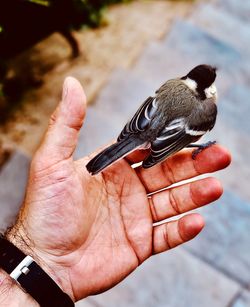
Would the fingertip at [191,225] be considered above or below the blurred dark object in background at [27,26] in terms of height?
below

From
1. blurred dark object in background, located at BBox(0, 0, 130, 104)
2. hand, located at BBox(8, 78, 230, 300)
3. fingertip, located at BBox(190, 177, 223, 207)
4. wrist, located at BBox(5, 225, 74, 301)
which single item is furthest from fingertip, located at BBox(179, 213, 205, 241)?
blurred dark object in background, located at BBox(0, 0, 130, 104)

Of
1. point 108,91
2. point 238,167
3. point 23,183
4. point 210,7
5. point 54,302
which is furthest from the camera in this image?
point 210,7

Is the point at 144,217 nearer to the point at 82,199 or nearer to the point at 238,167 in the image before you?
the point at 82,199

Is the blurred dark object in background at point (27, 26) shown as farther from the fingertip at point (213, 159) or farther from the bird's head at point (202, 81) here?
the fingertip at point (213, 159)

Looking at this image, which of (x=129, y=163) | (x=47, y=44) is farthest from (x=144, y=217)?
(x=47, y=44)

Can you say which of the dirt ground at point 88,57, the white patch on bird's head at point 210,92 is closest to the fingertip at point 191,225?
the white patch on bird's head at point 210,92

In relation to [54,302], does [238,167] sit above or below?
below

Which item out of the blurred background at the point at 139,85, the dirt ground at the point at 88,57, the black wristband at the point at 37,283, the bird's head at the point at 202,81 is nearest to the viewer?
the black wristband at the point at 37,283

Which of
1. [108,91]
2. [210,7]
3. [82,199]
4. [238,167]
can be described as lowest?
[238,167]
